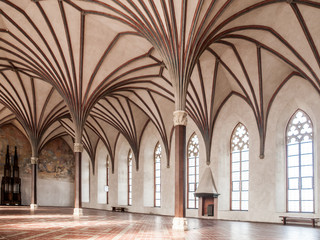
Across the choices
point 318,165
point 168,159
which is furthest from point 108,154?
point 318,165

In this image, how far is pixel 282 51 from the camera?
67.7ft

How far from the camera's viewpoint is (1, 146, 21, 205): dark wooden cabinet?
40312mm

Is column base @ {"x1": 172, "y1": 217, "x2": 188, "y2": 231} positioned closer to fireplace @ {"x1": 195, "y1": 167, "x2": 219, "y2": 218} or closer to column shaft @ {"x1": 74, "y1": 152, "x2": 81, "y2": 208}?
fireplace @ {"x1": 195, "y1": 167, "x2": 219, "y2": 218}

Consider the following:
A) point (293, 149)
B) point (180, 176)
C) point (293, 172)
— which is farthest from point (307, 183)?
point (180, 176)

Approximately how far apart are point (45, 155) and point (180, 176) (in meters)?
33.6

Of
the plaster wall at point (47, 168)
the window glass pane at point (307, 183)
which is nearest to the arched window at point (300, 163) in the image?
the window glass pane at point (307, 183)

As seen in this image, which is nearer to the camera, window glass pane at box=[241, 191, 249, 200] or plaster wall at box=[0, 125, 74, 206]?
window glass pane at box=[241, 191, 249, 200]

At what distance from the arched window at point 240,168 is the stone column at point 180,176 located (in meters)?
11.1

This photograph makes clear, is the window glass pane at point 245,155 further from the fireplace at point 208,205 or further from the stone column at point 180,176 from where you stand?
the stone column at point 180,176

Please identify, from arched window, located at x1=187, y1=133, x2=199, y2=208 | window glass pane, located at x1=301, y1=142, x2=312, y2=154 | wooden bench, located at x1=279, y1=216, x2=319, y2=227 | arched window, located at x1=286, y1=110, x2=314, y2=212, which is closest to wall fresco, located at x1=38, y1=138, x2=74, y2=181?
arched window, located at x1=187, y1=133, x2=199, y2=208

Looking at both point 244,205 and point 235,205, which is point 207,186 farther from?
point 244,205

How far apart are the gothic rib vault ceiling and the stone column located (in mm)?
961

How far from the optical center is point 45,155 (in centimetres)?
4569

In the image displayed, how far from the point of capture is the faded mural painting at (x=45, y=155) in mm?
42406
